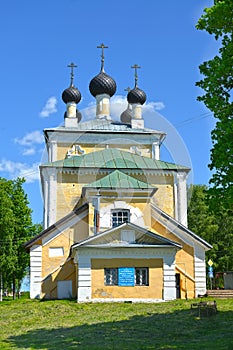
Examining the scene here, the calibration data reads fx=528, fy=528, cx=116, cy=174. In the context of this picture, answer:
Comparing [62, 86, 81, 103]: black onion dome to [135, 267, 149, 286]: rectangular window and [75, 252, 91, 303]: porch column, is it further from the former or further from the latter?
[135, 267, 149, 286]: rectangular window

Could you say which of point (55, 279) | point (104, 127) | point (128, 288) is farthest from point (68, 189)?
point (128, 288)

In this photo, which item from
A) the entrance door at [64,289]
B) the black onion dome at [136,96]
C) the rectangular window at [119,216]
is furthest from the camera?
the black onion dome at [136,96]

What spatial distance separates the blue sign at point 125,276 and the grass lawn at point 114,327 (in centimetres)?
125

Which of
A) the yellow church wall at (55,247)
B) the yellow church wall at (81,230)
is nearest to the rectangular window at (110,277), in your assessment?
the yellow church wall at (81,230)

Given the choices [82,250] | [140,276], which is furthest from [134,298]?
[82,250]

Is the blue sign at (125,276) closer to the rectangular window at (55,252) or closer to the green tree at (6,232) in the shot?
the rectangular window at (55,252)

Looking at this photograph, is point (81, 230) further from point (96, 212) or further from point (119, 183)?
point (119, 183)

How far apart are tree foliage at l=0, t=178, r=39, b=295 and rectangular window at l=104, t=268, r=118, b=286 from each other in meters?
15.1

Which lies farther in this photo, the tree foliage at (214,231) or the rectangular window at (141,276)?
the tree foliage at (214,231)

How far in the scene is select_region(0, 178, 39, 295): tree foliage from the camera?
113 ft

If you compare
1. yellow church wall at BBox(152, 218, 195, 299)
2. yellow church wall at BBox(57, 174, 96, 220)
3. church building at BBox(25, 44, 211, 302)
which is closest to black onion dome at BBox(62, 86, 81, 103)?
church building at BBox(25, 44, 211, 302)

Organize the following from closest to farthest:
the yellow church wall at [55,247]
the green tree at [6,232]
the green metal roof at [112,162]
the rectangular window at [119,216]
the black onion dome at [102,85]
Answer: the rectangular window at [119,216], the yellow church wall at [55,247], the green metal roof at [112,162], the green tree at [6,232], the black onion dome at [102,85]

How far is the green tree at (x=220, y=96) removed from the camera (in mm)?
11508

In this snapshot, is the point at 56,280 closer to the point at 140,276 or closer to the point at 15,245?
the point at 140,276
